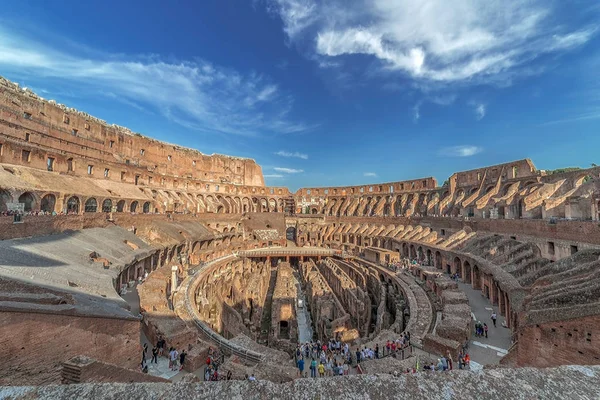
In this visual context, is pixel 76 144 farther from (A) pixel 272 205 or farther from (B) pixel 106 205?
(A) pixel 272 205

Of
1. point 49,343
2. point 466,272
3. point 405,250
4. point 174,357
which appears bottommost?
point 174,357

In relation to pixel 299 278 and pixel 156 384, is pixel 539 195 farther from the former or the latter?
pixel 156 384

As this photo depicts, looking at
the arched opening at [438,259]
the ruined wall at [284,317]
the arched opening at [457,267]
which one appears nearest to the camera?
the ruined wall at [284,317]

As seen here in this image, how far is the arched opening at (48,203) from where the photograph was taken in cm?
2070

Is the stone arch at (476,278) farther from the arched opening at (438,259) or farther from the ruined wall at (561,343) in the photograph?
the ruined wall at (561,343)

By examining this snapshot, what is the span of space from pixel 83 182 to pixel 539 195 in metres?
40.9

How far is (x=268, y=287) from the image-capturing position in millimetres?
29062

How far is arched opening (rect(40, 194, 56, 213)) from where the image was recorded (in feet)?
67.9

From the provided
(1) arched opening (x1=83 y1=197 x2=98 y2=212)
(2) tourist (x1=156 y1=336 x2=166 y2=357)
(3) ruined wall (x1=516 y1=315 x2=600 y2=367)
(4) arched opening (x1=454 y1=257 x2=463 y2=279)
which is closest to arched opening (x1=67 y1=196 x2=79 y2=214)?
(1) arched opening (x1=83 y1=197 x2=98 y2=212)

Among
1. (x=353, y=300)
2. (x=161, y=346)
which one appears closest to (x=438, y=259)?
(x=353, y=300)

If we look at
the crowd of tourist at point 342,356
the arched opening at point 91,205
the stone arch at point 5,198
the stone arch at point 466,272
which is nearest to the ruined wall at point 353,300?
the crowd of tourist at point 342,356

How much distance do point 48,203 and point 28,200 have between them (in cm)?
153

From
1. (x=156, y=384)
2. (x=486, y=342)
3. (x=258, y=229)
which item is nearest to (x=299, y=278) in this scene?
(x=258, y=229)

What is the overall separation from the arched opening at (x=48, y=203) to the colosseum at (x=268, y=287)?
0.11m
